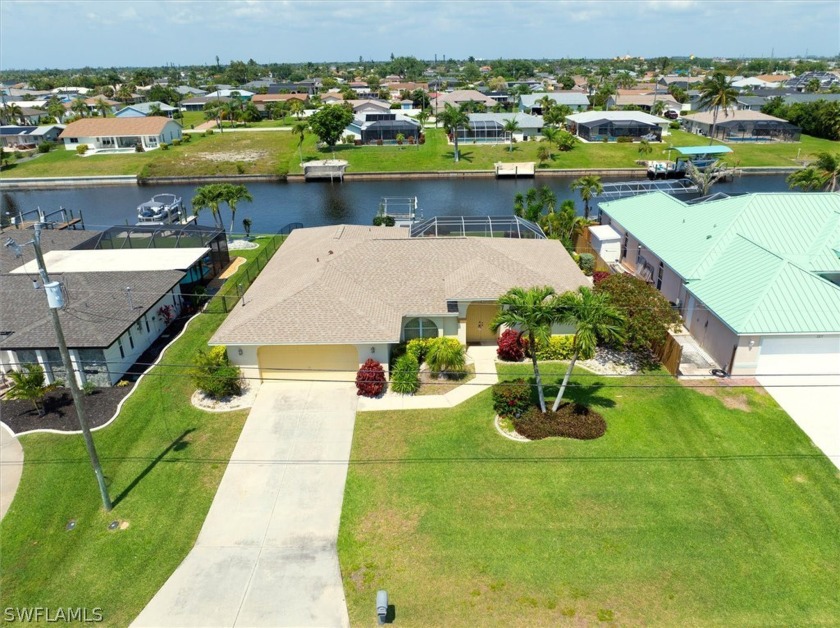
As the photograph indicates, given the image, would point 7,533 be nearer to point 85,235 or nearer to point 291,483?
point 291,483

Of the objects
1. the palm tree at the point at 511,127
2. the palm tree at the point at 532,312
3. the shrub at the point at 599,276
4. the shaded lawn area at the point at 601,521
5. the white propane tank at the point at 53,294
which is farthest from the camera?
the palm tree at the point at 511,127

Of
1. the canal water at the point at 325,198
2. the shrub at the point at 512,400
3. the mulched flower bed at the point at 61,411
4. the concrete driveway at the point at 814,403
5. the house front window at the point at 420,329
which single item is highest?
the house front window at the point at 420,329

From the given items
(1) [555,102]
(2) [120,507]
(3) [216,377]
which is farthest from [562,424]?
(1) [555,102]

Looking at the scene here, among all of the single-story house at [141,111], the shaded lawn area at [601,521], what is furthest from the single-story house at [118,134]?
the shaded lawn area at [601,521]

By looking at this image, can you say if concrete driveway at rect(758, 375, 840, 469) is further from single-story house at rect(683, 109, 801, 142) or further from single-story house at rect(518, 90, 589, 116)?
single-story house at rect(518, 90, 589, 116)

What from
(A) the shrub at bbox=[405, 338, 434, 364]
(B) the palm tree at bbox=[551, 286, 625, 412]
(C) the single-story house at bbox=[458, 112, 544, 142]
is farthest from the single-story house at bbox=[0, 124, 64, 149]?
(B) the palm tree at bbox=[551, 286, 625, 412]

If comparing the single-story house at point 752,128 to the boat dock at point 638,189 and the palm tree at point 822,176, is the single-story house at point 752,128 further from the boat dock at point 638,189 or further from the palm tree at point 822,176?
the palm tree at point 822,176
